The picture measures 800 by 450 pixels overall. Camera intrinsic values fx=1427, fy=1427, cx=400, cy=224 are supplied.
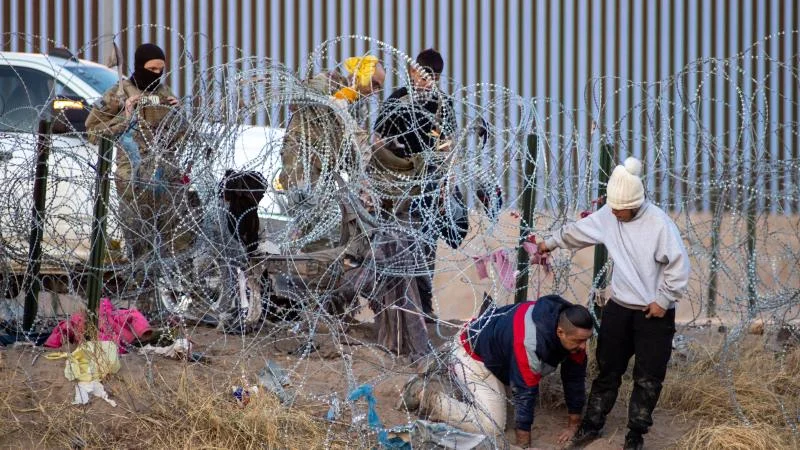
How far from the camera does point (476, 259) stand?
7.21m

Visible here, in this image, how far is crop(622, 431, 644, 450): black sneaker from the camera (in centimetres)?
691

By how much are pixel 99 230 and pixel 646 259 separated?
2757 millimetres

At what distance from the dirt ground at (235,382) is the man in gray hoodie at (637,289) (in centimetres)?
39

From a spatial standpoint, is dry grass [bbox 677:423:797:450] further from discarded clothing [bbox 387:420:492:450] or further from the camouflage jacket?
the camouflage jacket

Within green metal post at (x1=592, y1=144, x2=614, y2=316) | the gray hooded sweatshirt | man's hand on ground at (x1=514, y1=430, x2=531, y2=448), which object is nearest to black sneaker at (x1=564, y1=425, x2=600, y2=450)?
man's hand on ground at (x1=514, y1=430, x2=531, y2=448)

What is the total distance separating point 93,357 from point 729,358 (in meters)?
3.58

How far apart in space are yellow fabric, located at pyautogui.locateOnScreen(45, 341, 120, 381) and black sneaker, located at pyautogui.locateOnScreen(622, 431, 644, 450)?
8.25 ft

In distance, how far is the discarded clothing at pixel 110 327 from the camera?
7238 millimetres

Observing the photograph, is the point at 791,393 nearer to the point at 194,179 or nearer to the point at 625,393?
the point at 625,393

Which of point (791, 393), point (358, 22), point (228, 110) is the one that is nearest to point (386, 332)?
point (228, 110)

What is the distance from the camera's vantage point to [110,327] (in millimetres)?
7289

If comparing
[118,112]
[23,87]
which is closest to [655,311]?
[118,112]

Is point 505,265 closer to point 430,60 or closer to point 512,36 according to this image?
point 430,60

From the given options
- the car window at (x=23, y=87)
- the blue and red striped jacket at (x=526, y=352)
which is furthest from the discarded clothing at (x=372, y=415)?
the car window at (x=23, y=87)
